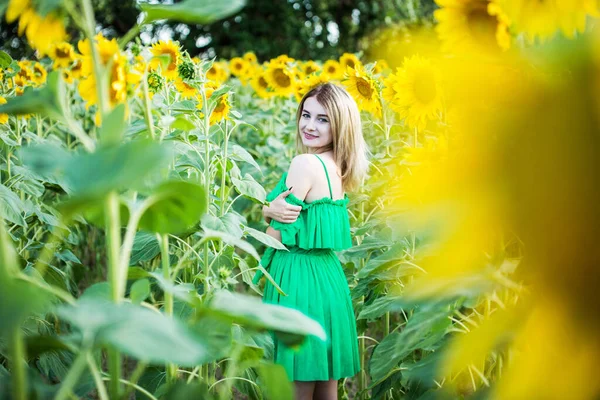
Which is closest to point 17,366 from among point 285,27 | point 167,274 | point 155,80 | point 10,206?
point 167,274

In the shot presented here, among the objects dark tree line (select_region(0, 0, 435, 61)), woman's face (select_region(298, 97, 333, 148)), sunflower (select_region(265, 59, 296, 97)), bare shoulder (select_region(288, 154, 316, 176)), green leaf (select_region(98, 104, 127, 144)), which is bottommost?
bare shoulder (select_region(288, 154, 316, 176))

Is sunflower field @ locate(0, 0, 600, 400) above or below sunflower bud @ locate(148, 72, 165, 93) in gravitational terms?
below

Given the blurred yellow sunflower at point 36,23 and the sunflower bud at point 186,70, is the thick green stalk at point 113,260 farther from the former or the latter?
the sunflower bud at point 186,70

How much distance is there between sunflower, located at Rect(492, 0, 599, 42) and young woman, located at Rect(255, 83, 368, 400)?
126 cm

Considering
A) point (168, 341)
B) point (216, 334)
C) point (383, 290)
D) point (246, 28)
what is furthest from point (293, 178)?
point (246, 28)

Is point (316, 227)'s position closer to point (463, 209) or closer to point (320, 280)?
point (320, 280)

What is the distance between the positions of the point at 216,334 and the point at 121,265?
13 cm

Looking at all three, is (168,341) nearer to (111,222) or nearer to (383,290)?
(111,222)

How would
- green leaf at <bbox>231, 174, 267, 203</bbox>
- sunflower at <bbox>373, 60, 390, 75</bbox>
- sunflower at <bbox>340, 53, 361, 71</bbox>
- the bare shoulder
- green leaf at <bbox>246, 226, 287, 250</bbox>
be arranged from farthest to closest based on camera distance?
sunflower at <bbox>373, 60, 390, 75</bbox> < sunflower at <bbox>340, 53, 361, 71</bbox> < the bare shoulder < green leaf at <bbox>231, 174, 267, 203</bbox> < green leaf at <bbox>246, 226, 287, 250</bbox>

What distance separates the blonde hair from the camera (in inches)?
78.8

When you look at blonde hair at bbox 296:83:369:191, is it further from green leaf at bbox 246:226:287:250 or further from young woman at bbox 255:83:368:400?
green leaf at bbox 246:226:287:250

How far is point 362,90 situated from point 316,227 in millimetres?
531

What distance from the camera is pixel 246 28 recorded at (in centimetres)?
998

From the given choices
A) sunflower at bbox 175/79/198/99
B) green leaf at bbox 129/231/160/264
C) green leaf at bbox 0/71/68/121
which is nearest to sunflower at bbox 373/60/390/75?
sunflower at bbox 175/79/198/99
